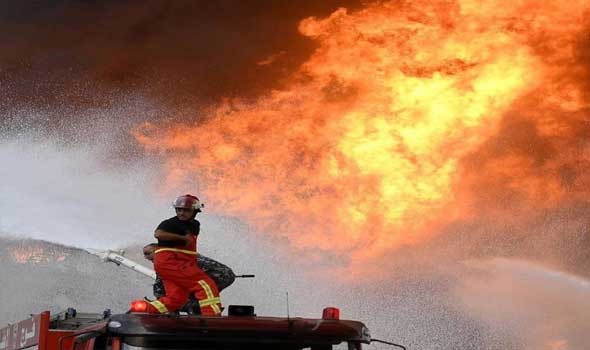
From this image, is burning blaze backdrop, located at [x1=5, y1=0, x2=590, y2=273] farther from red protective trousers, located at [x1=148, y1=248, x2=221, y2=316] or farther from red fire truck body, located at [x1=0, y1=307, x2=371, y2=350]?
red fire truck body, located at [x1=0, y1=307, x2=371, y2=350]

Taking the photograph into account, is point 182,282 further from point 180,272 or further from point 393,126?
point 393,126

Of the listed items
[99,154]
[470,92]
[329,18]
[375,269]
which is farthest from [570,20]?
[99,154]

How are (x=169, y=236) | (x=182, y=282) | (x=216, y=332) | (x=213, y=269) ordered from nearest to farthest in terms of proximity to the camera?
(x=216, y=332) → (x=182, y=282) → (x=169, y=236) → (x=213, y=269)

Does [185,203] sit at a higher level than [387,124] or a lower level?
lower

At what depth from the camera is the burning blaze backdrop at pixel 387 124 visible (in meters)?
17.2

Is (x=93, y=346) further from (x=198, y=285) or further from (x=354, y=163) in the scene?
(x=354, y=163)

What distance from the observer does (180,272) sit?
7.93m

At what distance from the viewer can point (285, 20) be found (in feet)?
58.2

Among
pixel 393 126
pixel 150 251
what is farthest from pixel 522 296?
pixel 150 251

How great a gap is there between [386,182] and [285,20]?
12.2 ft

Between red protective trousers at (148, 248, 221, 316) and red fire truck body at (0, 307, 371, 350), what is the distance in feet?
3.33

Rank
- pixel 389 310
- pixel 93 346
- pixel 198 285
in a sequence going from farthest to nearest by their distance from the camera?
pixel 389 310 < pixel 198 285 < pixel 93 346

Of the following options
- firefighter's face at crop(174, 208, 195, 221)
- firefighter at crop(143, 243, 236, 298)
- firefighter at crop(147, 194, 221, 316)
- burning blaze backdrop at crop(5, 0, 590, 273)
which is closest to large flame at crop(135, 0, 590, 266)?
burning blaze backdrop at crop(5, 0, 590, 273)

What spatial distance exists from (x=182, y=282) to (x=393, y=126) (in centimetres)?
989
